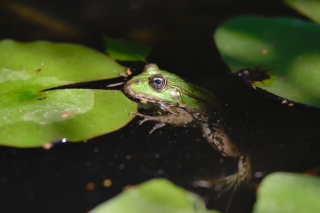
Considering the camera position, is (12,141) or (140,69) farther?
(140,69)

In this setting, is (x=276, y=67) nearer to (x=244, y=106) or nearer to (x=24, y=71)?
(x=244, y=106)

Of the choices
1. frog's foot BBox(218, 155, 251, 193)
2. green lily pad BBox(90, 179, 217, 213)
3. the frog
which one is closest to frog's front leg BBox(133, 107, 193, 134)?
the frog

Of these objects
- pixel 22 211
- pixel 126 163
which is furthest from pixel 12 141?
pixel 126 163

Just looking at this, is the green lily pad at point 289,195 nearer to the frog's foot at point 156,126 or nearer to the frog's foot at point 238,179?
the frog's foot at point 238,179

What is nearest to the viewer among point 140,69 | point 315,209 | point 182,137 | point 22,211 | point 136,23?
point 315,209

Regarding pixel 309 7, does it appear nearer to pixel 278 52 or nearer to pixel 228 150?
pixel 278 52

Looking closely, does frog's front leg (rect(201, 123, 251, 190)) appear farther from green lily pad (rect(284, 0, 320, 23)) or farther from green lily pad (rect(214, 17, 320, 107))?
green lily pad (rect(284, 0, 320, 23))

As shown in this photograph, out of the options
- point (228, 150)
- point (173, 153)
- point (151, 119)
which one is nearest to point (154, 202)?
point (173, 153)

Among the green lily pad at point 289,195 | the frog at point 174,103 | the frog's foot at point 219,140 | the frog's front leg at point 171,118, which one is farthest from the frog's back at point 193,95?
the green lily pad at point 289,195
